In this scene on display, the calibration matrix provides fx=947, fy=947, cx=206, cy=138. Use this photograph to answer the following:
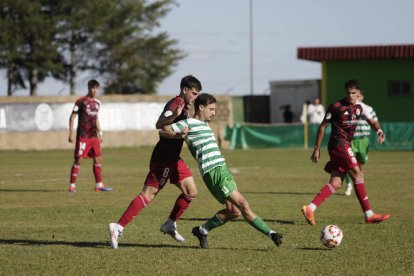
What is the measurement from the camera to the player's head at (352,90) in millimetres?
13559

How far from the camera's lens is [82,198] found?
57.4ft

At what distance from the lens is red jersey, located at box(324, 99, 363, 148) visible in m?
13.8

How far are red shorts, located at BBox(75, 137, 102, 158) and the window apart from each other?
29915 mm

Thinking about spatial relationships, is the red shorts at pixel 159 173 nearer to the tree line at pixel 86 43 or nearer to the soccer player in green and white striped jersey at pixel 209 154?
the soccer player in green and white striped jersey at pixel 209 154

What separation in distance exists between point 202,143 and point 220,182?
48 cm

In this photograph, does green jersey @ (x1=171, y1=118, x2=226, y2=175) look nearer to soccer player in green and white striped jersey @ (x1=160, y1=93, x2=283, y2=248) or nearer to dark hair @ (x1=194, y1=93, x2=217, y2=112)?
soccer player in green and white striped jersey @ (x1=160, y1=93, x2=283, y2=248)

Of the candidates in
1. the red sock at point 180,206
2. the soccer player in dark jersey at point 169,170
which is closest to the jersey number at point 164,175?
the soccer player in dark jersey at point 169,170

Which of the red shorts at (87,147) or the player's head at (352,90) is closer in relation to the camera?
the player's head at (352,90)

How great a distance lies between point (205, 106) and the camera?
34.2ft

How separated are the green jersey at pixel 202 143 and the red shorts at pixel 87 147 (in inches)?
345

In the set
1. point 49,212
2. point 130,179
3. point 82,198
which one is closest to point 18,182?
point 130,179

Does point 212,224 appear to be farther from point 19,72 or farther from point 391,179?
point 19,72

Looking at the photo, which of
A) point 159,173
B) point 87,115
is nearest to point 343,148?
point 159,173

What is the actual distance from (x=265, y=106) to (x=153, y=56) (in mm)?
13334
